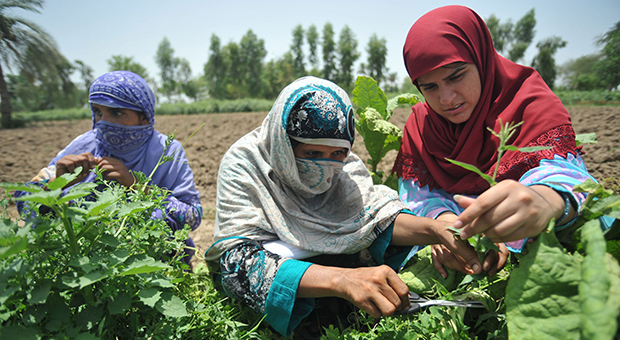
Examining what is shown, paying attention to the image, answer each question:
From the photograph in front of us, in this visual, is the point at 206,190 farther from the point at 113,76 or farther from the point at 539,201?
the point at 539,201

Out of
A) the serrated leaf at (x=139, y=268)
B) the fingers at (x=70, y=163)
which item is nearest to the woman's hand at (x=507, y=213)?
the serrated leaf at (x=139, y=268)

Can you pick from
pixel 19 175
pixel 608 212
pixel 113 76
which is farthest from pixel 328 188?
pixel 19 175

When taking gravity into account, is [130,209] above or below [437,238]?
above

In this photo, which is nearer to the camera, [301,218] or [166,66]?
[301,218]

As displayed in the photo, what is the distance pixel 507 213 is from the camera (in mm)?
931

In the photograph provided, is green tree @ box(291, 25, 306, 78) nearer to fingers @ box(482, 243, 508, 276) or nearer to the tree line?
the tree line

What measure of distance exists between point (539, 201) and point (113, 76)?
252cm

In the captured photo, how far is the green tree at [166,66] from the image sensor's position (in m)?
55.2

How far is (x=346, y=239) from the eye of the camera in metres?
1.75

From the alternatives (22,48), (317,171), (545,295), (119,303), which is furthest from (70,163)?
(22,48)

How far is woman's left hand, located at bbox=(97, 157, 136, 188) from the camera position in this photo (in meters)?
1.92

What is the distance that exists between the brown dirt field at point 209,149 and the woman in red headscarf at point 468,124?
1571 mm

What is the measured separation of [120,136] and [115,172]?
1.36 ft

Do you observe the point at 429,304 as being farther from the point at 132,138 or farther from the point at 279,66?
the point at 279,66
